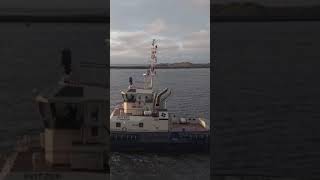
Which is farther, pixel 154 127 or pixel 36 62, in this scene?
pixel 154 127

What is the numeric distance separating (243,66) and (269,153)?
463 mm

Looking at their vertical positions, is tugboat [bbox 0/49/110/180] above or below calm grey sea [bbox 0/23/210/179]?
below

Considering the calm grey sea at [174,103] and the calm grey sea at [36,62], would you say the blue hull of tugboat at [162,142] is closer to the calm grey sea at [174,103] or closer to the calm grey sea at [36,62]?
the calm grey sea at [174,103]

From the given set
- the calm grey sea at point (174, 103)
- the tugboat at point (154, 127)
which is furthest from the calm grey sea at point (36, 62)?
the tugboat at point (154, 127)

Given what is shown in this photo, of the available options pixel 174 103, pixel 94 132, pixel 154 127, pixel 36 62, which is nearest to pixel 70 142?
pixel 94 132

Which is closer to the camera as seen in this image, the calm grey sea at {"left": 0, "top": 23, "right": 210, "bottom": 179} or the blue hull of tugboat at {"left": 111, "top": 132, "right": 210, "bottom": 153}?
the calm grey sea at {"left": 0, "top": 23, "right": 210, "bottom": 179}

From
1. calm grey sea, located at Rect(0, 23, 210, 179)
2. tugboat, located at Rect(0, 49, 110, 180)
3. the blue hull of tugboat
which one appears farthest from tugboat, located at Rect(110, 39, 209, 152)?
tugboat, located at Rect(0, 49, 110, 180)

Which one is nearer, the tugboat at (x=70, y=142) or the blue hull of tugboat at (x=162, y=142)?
the tugboat at (x=70, y=142)

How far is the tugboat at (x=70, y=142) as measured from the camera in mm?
1877

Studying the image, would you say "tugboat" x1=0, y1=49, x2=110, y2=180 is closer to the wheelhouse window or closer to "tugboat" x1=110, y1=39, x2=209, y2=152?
the wheelhouse window

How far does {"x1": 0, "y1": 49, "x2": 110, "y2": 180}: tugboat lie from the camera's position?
1.88 m

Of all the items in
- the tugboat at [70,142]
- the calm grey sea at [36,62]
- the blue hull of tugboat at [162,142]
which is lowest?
the blue hull of tugboat at [162,142]

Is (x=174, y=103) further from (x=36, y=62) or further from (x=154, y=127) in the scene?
(x=36, y=62)

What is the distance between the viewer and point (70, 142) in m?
1.89
